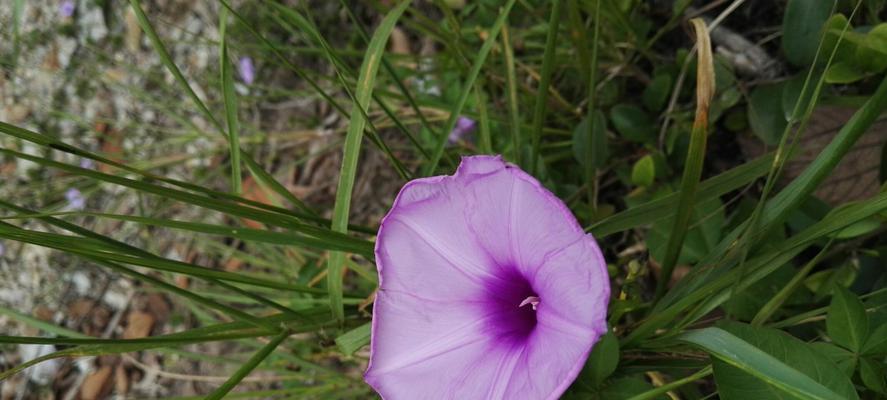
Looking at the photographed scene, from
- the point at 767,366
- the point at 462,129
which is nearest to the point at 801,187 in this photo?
the point at 767,366

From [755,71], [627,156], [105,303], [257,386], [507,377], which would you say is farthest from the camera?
[105,303]

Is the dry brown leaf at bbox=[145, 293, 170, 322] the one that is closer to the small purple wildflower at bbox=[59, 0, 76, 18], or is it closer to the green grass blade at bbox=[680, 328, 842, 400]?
the small purple wildflower at bbox=[59, 0, 76, 18]

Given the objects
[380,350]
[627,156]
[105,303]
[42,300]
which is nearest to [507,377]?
[380,350]

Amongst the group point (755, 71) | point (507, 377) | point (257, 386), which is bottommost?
point (257, 386)

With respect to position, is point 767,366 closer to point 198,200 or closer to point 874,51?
point 874,51

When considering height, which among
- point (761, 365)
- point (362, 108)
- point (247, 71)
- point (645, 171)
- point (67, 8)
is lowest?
point (761, 365)

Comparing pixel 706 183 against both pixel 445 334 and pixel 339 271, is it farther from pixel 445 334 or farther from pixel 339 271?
pixel 339 271
